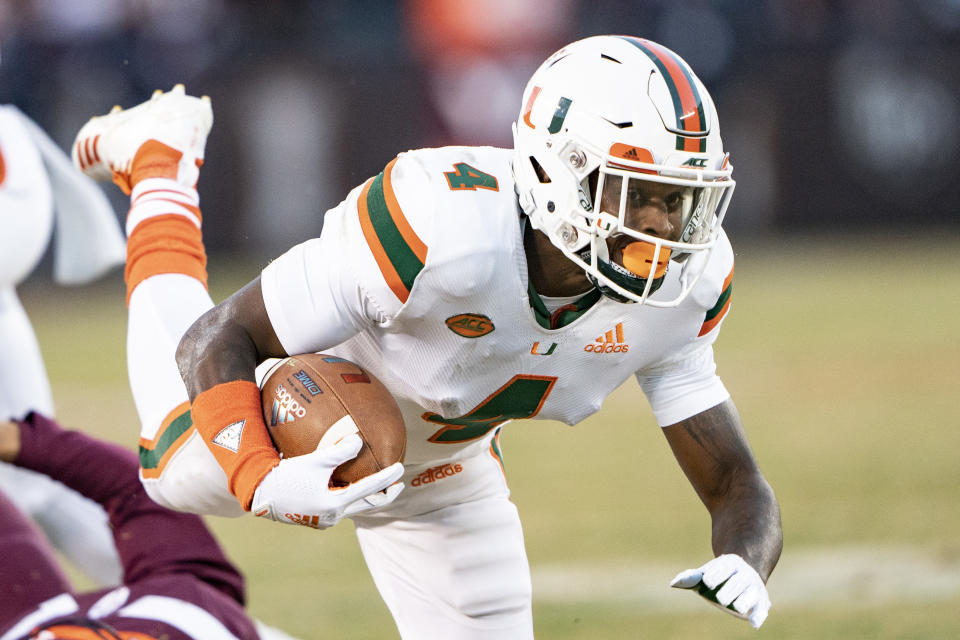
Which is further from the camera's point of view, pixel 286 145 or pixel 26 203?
pixel 286 145

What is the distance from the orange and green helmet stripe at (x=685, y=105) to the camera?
2.33 metres

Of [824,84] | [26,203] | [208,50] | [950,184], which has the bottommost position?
[950,184]

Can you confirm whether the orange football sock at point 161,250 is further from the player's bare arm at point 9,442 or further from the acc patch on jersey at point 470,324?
the acc patch on jersey at point 470,324

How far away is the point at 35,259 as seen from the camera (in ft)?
13.6

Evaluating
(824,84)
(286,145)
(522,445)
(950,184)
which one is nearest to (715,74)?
(824,84)

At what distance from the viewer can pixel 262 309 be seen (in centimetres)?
249

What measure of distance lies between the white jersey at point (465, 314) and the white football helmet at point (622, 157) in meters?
0.10

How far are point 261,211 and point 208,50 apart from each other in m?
1.46

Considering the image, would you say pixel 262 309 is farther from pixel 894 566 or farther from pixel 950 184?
pixel 950 184

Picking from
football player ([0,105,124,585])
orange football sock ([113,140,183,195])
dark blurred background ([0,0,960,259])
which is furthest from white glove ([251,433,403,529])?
dark blurred background ([0,0,960,259])

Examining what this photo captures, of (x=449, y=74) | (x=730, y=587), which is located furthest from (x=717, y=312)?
(x=449, y=74)

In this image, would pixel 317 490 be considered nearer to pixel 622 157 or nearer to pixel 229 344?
pixel 229 344

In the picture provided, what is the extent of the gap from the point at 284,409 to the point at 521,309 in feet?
1.53

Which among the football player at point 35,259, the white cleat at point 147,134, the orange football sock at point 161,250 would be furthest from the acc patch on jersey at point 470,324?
the football player at point 35,259
